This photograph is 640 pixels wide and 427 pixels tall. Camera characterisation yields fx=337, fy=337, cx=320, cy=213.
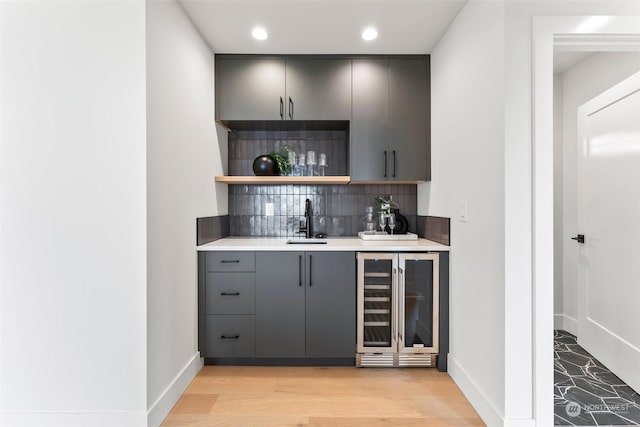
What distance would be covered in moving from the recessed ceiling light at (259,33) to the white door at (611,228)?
2.43 m

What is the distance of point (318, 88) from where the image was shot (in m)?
2.81

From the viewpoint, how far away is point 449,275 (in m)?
2.43

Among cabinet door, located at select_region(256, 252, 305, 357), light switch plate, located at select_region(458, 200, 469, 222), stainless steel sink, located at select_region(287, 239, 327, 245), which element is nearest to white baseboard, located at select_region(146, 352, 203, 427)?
cabinet door, located at select_region(256, 252, 305, 357)

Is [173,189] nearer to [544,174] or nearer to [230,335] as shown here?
[230,335]

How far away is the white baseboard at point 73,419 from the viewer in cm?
173

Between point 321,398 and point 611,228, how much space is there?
229cm

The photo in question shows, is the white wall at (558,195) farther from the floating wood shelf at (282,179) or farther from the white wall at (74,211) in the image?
the white wall at (74,211)

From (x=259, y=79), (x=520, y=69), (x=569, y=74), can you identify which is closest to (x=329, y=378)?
(x=520, y=69)

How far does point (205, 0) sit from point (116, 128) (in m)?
0.98

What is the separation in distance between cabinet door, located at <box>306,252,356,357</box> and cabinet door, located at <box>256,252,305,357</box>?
7cm

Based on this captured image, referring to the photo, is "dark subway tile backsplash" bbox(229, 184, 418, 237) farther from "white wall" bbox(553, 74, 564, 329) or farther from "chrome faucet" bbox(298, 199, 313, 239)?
"white wall" bbox(553, 74, 564, 329)

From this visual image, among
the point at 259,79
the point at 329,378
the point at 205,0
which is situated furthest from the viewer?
the point at 259,79

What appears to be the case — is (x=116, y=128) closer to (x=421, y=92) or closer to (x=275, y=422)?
(x=275, y=422)

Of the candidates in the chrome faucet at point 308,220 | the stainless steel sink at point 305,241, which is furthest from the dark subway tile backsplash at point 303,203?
the stainless steel sink at point 305,241
